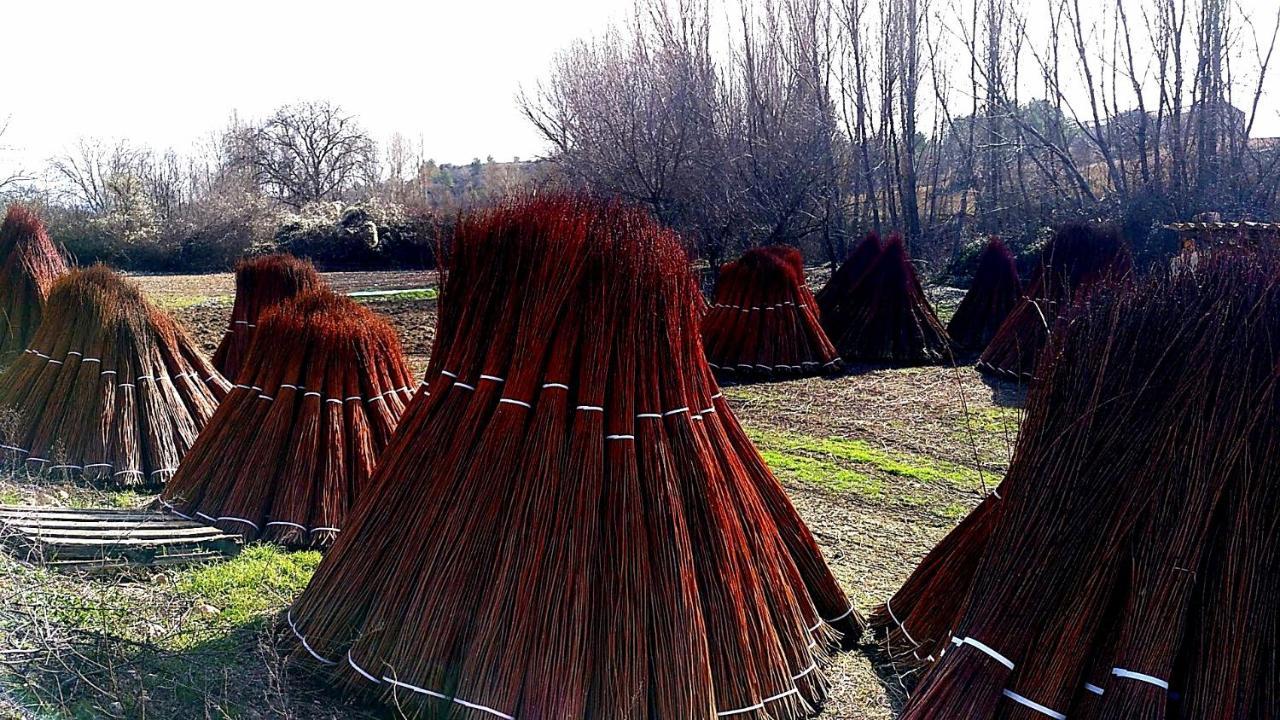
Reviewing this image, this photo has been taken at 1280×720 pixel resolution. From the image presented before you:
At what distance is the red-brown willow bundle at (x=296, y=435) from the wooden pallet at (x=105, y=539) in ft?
0.56

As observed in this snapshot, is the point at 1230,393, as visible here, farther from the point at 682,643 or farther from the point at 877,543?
the point at 877,543

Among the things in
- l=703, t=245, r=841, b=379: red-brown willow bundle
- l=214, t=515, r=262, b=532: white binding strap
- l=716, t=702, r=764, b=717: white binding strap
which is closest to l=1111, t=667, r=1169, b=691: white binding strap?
l=716, t=702, r=764, b=717: white binding strap

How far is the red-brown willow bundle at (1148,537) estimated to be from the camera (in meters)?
2.46

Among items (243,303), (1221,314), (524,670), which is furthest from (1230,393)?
(243,303)

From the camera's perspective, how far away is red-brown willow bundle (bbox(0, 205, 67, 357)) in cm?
898

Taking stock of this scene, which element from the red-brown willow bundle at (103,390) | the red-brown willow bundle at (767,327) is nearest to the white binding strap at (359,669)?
the red-brown willow bundle at (103,390)

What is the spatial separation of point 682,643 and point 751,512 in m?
0.67

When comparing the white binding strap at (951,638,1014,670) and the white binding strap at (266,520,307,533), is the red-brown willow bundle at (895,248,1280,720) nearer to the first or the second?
the white binding strap at (951,638,1014,670)

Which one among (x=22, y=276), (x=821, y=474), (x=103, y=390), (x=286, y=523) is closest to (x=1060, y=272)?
(x=821, y=474)

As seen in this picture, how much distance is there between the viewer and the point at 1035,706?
2568mm

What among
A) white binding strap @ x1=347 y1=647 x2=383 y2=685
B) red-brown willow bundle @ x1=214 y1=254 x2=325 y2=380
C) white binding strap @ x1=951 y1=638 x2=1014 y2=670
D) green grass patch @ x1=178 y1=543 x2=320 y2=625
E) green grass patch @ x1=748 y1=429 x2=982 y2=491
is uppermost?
red-brown willow bundle @ x1=214 y1=254 x2=325 y2=380

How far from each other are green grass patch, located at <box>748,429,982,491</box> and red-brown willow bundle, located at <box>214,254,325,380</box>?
13.6ft

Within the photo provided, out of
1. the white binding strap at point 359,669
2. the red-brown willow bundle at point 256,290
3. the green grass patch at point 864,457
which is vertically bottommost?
the green grass patch at point 864,457

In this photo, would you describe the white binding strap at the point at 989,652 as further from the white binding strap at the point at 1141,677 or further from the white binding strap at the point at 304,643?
the white binding strap at the point at 304,643
